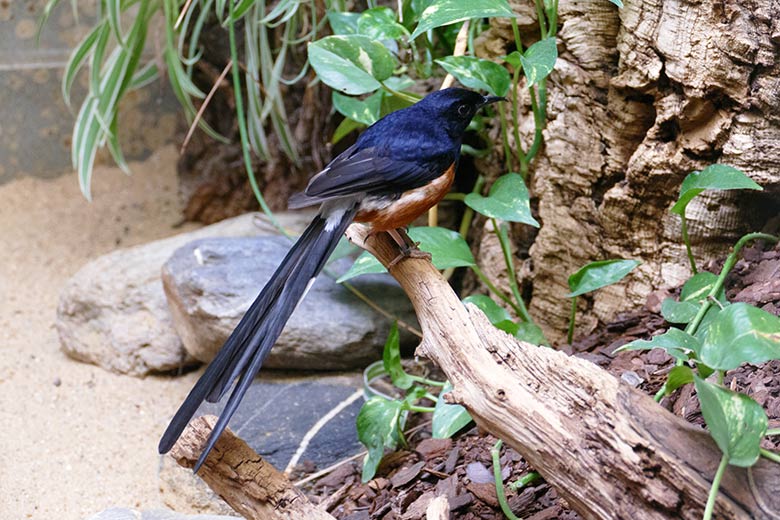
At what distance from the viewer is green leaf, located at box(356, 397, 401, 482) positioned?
94.6 inches

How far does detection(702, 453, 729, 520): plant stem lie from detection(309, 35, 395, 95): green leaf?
1654mm

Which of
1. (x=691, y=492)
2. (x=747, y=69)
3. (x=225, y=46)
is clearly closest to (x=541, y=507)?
(x=691, y=492)

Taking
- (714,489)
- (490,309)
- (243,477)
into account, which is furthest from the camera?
(490,309)

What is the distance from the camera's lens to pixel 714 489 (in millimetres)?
1437

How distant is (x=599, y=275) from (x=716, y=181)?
0.45 m

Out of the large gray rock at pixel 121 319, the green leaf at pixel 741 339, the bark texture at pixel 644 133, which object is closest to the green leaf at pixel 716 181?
the bark texture at pixel 644 133

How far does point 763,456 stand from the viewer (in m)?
1.54

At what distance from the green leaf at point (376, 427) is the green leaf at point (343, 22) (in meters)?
1.51

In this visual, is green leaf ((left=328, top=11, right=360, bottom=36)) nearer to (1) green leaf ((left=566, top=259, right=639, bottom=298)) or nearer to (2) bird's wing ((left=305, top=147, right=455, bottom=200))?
(2) bird's wing ((left=305, top=147, right=455, bottom=200))

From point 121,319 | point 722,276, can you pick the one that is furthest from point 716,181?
point 121,319

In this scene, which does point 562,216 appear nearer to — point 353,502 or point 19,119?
point 353,502

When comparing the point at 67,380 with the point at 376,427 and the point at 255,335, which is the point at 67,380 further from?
the point at 255,335

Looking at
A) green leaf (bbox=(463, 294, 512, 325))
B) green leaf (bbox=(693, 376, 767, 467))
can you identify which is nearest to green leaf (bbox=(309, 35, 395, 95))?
green leaf (bbox=(463, 294, 512, 325))

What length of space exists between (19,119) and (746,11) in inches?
177
